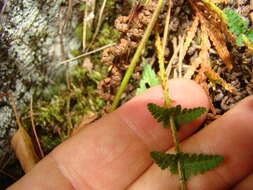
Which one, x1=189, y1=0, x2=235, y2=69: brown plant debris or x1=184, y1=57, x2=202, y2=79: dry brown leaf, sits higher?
x1=189, y1=0, x2=235, y2=69: brown plant debris

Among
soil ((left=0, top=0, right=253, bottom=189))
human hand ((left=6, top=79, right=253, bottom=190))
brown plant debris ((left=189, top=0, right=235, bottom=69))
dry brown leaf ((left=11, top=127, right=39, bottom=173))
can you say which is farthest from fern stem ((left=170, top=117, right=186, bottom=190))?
dry brown leaf ((left=11, top=127, right=39, bottom=173))

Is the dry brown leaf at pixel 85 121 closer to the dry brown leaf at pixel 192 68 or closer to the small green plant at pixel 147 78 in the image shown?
the small green plant at pixel 147 78

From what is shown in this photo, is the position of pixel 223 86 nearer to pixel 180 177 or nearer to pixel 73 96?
pixel 180 177

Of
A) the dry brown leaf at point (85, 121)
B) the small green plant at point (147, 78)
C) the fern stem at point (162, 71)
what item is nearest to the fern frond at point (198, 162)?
the fern stem at point (162, 71)

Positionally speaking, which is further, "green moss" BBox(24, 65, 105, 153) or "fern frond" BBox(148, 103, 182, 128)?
"green moss" BBox(24, 65, 105, 153)

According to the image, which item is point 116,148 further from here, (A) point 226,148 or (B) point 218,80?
(B) point 218,80

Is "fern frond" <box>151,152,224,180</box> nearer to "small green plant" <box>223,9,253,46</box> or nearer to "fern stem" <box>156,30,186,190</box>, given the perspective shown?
"fern stem" <box>156,30,186,190</box>

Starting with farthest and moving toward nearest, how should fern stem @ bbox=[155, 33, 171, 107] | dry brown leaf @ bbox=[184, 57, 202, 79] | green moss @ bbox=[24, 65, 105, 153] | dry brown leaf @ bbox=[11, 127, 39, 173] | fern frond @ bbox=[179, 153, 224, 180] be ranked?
1. green moss @ bbox=[24, 65, 105, 153]
2. dry brown leaf @ bbox=[11, 127, 39, 173]
3. dry brown leaf @ bbox=[184, 57, 202, 79]
4. fern stem @ bbox=[155, 33, 171, 107]
5. fern frond @ bbox=[179, 153, 224, 180]
